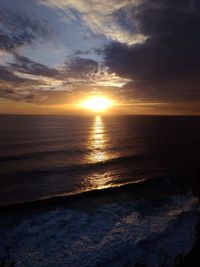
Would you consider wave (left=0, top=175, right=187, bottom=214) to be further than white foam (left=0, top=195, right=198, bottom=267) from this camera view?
Yes

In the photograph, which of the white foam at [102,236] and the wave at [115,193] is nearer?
the white foam at [102,236]

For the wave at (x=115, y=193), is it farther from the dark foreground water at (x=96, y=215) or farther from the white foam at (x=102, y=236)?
the white foam at (x=102, y=236)

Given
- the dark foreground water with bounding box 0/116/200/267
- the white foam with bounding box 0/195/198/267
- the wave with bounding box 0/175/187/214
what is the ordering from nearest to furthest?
the white foam with bounding box 0/195/198/267, the dark foreground water with bounding box 0/116/200/267, the wave with bounding box 0/175/187/214

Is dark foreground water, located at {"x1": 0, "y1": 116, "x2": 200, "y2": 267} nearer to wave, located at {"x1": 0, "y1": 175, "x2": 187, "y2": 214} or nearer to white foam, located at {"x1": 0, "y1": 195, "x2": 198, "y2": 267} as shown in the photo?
white foam, located at {"x1": 0, "y1": 195, "x2": 198, "y2": 267}

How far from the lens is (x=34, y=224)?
62.2 ft

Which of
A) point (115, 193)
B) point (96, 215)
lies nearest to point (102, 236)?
point (96, 215)

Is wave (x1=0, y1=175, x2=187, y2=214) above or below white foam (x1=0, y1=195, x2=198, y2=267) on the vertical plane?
below

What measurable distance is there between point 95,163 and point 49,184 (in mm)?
14217

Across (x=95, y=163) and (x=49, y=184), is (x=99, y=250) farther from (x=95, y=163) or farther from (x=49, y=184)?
(x=95, y=163)

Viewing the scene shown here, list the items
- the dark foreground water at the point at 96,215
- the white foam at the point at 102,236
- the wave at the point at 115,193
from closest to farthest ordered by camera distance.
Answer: the white foam at the point at 102,236 → the dark foreground water at the point at 96,215 → the wave at the point at 115,193

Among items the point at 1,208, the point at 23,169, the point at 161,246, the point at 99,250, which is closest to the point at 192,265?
the point at 161,246

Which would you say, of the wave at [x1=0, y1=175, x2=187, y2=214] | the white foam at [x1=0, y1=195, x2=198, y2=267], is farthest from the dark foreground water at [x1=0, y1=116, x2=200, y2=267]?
the wave at [x1=0, y1=175, x2=187, y2=214]

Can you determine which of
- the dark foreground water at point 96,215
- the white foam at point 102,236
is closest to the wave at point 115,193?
the dark foreground water at point 96,215

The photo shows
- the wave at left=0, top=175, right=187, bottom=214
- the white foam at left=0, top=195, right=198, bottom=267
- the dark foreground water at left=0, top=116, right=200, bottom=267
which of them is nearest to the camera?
the white foam at left=0, top=195, right=198, bottom=267
